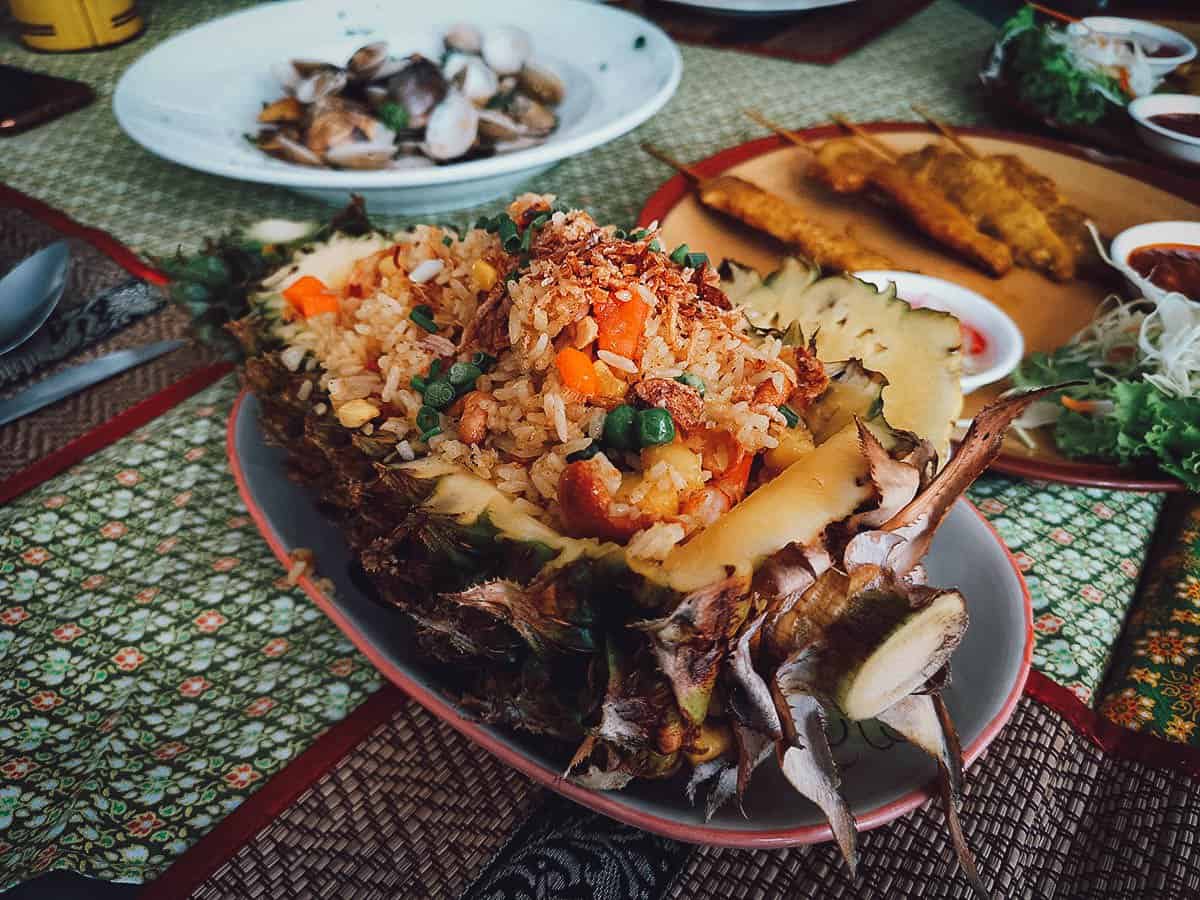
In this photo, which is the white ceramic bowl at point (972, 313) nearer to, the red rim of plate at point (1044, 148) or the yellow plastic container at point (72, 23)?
the red rim of plate at point (1044, 148)

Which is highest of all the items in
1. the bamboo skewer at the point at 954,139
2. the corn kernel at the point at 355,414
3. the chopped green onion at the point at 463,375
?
the chopped green onion at the point at 463,375

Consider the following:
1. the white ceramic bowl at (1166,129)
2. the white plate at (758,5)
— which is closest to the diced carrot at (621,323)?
the white ceramic bowl at (1166,129)

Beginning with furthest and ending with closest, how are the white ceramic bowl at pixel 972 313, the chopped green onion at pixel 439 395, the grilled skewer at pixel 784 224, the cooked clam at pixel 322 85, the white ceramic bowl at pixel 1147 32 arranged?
the white ceramic bowl at pixel 1147 32, the cooked clam at pixel 322 85, the grilled skewer at pixel 784 224, the white ceramic bowl at pixel 972 313, the chopped green onion at pixel 439 395

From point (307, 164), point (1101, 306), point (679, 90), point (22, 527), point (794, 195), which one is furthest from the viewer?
point (679, 90)

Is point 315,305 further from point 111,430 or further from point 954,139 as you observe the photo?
point 954,139

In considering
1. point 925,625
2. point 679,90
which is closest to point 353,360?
point 925,625

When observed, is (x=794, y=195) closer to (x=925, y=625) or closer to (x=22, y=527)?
(x=925, y=625)

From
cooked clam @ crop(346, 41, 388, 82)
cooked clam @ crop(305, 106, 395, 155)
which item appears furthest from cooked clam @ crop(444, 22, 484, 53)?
cooked clam @ crop(305, 106, 395, 155)
